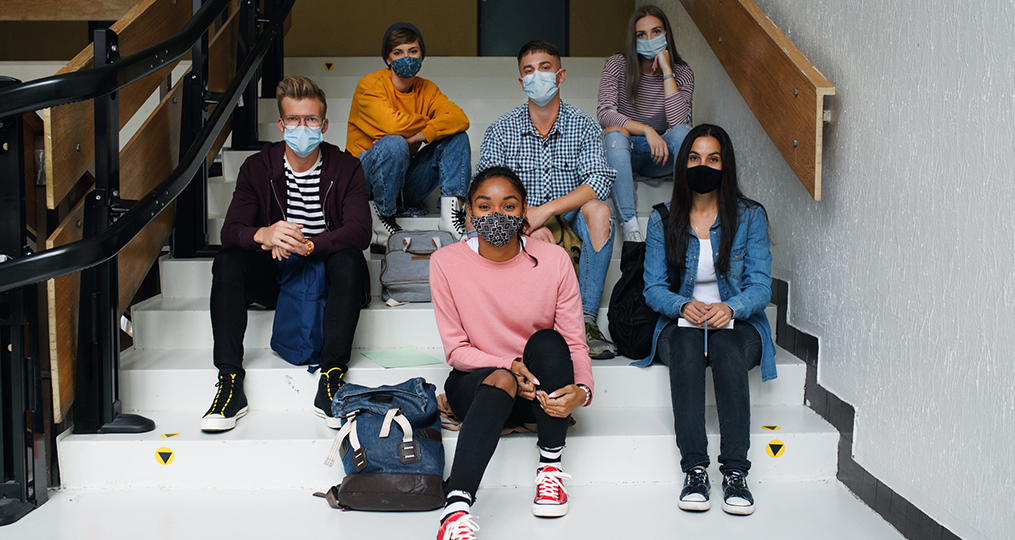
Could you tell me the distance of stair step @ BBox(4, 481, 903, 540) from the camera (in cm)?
172

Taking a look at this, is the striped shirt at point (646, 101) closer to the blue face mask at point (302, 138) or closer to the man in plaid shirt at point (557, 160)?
the man in plaid shirt at point (557, 160)

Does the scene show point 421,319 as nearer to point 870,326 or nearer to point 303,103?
point 303,103

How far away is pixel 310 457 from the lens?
195cm

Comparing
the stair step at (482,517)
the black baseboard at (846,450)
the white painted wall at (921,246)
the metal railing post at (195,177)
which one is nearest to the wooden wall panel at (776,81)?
the white painted wall at (921,246)

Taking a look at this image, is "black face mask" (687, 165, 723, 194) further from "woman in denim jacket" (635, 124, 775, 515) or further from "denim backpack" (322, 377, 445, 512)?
"denim backpack" (322, 377, 445, 512)

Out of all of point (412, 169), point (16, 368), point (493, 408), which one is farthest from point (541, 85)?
point (16, 368)

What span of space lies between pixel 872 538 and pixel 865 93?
1077 millimetres

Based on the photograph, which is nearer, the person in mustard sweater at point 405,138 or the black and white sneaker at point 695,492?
the black and white sneaker at point 695,492

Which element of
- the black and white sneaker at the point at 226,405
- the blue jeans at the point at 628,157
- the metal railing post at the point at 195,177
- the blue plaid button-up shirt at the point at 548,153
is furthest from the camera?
the blue jeans at the point at 628,157

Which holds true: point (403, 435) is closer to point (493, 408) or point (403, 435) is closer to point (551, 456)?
point (493, 408)

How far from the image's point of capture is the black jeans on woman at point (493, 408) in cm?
173

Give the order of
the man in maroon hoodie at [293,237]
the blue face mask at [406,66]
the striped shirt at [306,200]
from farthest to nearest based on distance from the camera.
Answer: the blue face mask at [406,66]
the striped shirt at [306,200]
the man in maroon hoodie at [293,237]

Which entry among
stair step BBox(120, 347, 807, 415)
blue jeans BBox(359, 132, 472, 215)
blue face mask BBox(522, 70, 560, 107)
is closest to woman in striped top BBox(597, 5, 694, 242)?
blue face mask BBox(522, 70, 560, 107)

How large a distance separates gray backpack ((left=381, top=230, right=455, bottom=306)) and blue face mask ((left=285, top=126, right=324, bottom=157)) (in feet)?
1.46
